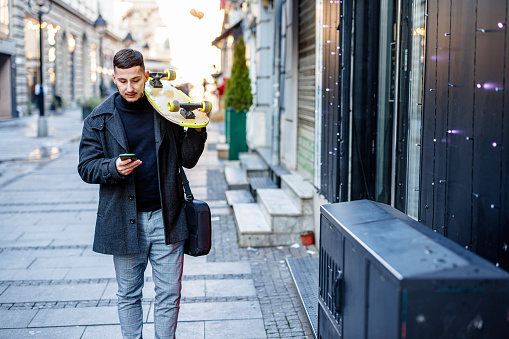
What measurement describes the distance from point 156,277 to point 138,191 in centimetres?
59

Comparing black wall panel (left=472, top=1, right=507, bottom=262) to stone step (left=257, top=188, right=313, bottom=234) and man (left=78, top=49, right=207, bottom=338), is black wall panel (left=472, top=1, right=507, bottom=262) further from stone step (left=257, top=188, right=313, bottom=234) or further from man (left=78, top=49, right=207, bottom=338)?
stone step (left=257, top=188, right=313, bottom=234)

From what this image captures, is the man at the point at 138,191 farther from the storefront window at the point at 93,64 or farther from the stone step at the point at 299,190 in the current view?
the storefront window at the point at 93,64

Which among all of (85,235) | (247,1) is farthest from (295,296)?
(247,1)

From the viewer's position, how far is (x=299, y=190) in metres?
7.79

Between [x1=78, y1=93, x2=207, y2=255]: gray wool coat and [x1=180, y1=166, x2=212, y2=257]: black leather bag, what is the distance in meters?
0.08

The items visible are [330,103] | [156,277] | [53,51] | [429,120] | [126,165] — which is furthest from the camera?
[53,51]

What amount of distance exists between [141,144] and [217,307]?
2.15m

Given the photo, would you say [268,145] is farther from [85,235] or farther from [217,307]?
[217,307]

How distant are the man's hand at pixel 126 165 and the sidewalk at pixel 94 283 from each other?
1830 millimetres

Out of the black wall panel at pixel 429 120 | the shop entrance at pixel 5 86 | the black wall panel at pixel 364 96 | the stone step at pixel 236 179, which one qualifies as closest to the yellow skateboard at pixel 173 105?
the black wall panel at pixel 429 120

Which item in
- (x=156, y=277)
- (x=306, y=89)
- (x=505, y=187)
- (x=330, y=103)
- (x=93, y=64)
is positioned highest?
(x=93, y=64)

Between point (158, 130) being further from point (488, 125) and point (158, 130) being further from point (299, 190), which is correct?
point (299, 190)

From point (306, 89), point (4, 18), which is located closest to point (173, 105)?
point (306, 89)

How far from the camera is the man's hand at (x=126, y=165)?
3.32m
